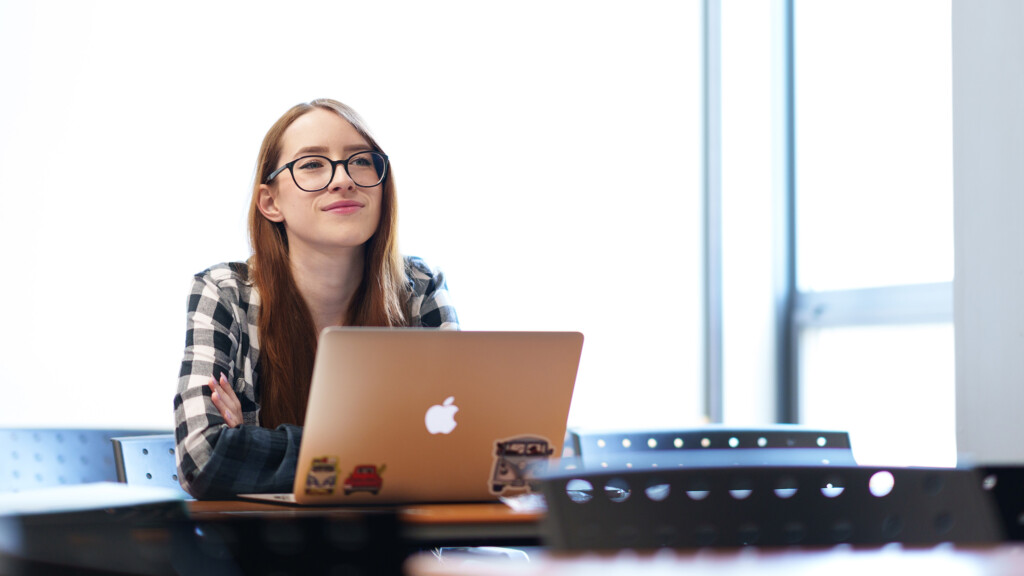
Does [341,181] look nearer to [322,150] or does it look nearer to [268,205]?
[322,150]

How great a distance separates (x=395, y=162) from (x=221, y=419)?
133 cm

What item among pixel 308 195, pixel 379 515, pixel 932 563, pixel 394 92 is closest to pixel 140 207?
pixel 394 92

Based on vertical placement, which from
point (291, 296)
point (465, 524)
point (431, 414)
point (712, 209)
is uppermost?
point (712, 209)

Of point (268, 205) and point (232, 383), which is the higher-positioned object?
point (268, 205)

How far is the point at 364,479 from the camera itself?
1.36 m

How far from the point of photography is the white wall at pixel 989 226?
229 cm

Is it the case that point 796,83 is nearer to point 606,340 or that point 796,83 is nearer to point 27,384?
point 606,340

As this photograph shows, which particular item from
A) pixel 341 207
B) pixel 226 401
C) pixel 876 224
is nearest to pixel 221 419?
pixel 226 401

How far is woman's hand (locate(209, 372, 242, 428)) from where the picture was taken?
1720 mm

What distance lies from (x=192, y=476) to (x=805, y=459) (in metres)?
1.03

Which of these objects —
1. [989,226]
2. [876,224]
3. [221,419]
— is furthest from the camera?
[876,224]

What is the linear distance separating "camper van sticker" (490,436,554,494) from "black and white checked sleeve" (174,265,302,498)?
33cm

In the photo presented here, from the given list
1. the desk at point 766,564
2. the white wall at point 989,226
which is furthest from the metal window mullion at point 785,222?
the desk at point 766,564

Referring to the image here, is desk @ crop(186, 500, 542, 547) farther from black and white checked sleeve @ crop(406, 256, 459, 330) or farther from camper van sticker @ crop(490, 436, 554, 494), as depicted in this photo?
black and white checked sleeve @ crop(406, 256, 459, 330)
